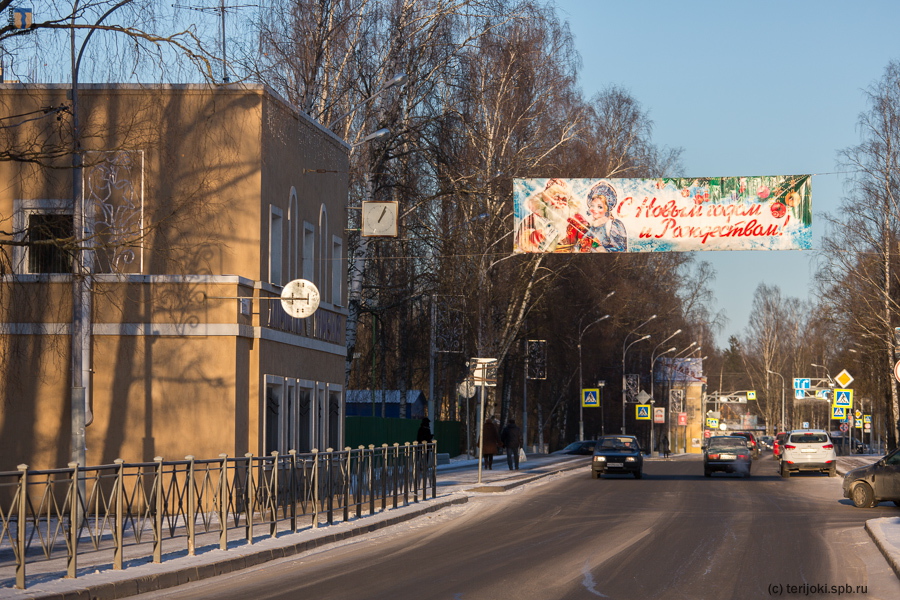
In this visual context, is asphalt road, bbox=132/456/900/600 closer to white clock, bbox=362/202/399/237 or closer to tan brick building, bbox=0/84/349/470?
tan brick building, bbox=0/84/349/470

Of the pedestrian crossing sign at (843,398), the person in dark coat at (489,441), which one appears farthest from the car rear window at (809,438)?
the person in dark coat at (489,441)

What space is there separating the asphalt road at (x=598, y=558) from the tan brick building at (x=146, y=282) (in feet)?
15.6

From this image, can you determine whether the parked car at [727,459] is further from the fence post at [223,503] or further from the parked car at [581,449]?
the parked car at [581,449]

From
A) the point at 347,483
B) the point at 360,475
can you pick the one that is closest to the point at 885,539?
the point at 347,483

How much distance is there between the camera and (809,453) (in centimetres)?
3972

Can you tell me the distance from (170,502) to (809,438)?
30471mm

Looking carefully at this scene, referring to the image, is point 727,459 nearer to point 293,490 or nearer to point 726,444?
point 726,444

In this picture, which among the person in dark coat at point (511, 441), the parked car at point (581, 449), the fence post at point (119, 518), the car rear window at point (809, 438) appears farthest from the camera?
the parked car at point (581, 449)

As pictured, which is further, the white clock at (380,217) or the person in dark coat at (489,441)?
the person in dark coat at (489,441)

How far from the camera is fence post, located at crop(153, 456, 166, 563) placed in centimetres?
1355

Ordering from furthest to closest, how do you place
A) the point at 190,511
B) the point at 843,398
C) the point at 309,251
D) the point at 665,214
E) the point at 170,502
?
the point at 843,398 → the point at 665,214 → the point at 309,251 → the point at 190,511 → the point at 170,502

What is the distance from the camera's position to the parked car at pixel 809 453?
39562 millimetres

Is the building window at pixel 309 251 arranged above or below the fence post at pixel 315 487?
above

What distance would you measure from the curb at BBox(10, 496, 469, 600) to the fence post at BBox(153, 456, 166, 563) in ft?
2.27
